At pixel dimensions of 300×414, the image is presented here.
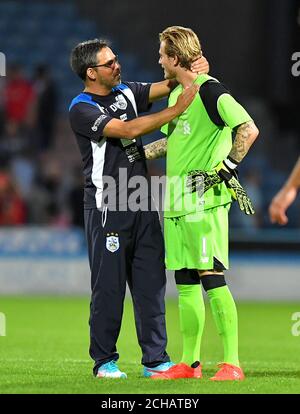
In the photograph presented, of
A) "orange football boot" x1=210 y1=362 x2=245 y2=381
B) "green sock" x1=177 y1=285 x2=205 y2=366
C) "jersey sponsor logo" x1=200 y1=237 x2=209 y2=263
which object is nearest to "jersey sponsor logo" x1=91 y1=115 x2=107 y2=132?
"jersey sponsor logo" x1=200 y1=237 x2=209 y2=263

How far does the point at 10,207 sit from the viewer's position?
672 inches

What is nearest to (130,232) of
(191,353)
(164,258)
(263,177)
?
(164,258)

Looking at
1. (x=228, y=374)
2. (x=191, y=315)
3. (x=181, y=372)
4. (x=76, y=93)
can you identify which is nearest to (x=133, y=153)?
(x=191, y=315)

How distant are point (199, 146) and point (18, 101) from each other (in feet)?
38.5

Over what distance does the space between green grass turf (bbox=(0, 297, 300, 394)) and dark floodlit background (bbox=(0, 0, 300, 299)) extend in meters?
0.81

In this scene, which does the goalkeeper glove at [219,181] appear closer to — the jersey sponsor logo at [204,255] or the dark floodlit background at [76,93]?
the jersey sponsor logo at [204,255]

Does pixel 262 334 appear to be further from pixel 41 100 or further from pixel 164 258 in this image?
pixel 41 100

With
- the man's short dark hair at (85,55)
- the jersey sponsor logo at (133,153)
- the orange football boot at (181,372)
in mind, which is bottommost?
the orange football boot at (181,372)

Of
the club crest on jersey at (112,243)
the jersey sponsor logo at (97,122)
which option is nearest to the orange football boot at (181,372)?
the club crest on jersey at (112,243)

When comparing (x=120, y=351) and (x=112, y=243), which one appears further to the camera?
(x=120, y=351)

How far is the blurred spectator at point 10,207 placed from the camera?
17.0 m

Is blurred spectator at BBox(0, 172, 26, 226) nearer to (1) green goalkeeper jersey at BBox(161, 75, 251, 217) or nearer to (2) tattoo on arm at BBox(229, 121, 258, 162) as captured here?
(1) green goalkeeper jersey at BBox(161, 75, 251, 217)

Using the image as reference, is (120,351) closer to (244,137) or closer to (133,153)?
(133,153)

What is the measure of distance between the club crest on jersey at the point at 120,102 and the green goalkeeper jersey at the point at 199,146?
40cm
